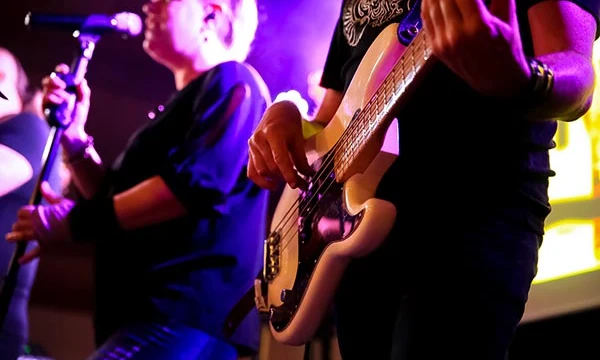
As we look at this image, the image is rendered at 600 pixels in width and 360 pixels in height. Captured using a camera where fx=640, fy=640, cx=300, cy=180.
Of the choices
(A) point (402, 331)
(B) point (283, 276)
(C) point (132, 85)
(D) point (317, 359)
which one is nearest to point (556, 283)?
(D) point (317, 359)

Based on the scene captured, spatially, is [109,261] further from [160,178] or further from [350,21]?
[350,21]

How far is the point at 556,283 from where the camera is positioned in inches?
58.3

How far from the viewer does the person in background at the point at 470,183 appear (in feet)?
2.03

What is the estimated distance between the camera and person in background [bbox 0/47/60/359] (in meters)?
1.58

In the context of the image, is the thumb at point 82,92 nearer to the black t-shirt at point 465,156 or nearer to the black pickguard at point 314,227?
the black pickguard at point 314,227

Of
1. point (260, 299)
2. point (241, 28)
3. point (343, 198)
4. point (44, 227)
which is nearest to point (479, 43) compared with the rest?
point (343, 198)

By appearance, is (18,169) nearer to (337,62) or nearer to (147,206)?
(147,206)

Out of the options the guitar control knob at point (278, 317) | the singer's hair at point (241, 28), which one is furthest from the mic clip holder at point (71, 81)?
the guitar control knob at point (278, 317)

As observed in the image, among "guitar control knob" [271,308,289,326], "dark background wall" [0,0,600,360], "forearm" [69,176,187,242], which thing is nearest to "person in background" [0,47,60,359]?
"dark background wall" [0,0,600,360]

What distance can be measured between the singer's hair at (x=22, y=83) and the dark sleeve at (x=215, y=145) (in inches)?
27.8

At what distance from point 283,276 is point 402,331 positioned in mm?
322

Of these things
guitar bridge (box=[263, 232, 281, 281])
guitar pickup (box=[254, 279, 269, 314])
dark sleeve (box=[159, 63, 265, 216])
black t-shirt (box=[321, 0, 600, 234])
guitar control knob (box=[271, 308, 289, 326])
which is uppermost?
black t-shirt (box=[321, 0, 600, 234])

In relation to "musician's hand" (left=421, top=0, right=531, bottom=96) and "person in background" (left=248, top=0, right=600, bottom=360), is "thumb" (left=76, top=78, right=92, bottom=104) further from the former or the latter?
"musician's hand" (left=421, top=0, right=531, bottom=96)

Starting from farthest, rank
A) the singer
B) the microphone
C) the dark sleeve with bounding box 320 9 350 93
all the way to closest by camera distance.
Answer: the microphone, the singer, the dark sleeve with bounding box 320 9 350 93
